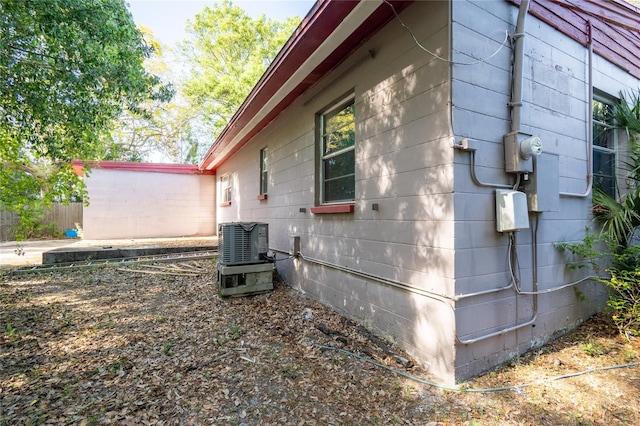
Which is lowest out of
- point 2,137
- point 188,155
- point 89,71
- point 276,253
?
point 276,253

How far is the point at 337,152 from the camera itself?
399cm

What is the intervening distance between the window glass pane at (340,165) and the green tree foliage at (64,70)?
304 centimetres

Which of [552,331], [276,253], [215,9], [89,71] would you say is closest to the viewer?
[552,331]

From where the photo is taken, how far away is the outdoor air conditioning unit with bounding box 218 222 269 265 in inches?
173

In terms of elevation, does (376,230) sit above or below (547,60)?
below

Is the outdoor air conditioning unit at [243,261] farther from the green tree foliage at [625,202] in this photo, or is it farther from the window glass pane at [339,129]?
the green tree foliage at [625,202]

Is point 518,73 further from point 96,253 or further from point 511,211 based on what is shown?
point 96,253

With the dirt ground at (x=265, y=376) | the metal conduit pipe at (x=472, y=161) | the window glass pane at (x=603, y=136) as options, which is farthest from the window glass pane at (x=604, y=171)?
the metal conduit pipe at (x=472, y=161)

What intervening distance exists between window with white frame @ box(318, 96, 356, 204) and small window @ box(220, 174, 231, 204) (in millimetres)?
6516

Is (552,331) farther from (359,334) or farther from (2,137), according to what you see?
(2,137)

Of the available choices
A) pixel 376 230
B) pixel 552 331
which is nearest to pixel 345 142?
pixel 376 230

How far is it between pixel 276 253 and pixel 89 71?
3.84 m

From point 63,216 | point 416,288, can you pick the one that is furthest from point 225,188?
point 63,216

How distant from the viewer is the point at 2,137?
4.80 metres
